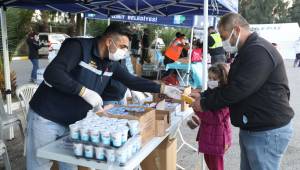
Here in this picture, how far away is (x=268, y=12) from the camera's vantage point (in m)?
36.1

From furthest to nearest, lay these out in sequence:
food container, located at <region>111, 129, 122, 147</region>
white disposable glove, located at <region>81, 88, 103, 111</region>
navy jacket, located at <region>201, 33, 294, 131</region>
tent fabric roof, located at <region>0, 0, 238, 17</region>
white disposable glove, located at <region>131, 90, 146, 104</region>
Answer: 1. tent fabric roof, located at <region>0, 0, 238, 17</region>
2. white disposable glove, located at <region>131, 90, 146, 104</region>
3. white disposable glove, located at <region>81, 88, 103, 111</region>
4. navy jacket, located at <region>201, 33, 294, 131</region>
5. food container, located at <region>111, 129, 122, 147</region>

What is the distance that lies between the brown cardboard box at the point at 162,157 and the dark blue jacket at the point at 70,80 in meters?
0.81

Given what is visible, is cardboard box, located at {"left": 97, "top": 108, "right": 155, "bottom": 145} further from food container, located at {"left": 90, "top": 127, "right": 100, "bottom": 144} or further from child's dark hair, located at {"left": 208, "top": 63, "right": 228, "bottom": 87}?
child's dark hair, located at {"left": 208, "top": 63, "right": 228, "bottom": 87}

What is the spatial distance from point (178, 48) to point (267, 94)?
316 inches

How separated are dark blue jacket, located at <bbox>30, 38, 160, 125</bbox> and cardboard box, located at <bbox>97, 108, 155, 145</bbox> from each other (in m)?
0.27

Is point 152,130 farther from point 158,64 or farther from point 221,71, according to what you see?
point 158,64

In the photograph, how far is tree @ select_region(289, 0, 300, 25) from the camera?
3631 cm

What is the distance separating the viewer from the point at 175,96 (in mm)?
3369

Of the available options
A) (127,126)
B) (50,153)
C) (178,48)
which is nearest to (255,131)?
(127,126)

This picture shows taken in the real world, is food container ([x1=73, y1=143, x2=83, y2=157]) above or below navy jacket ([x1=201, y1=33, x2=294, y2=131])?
below

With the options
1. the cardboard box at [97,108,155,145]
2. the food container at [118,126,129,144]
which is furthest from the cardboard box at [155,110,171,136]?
the food container at [118,126,129,144]

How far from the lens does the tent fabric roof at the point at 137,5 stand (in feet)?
16.3

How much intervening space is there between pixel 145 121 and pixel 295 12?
38874 mm

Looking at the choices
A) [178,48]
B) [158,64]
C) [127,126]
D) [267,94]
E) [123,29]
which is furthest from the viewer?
[158,64]
